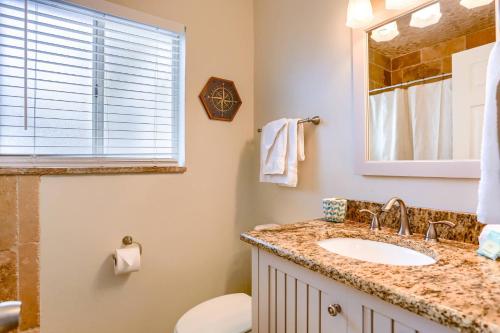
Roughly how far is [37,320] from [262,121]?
1.62 meters

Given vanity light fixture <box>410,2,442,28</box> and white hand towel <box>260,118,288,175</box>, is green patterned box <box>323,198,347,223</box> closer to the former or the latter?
white hand towel <box>260,118,288,175</box>

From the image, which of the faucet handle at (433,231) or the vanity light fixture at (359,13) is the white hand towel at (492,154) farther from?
the vanity light fixture at (359,13)

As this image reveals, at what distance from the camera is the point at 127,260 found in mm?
1352

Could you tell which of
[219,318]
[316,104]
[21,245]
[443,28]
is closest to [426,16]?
[443,28]

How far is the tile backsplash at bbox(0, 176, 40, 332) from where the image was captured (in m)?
1.19

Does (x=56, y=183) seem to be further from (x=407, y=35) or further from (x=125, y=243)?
(x=407, y=35)

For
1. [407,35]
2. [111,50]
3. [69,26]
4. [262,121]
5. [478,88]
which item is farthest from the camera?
[262,121]

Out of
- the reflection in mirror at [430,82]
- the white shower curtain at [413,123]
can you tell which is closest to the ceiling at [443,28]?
the reflection in mirror at [430,82]

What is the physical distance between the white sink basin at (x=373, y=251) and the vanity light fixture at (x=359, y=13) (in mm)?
953

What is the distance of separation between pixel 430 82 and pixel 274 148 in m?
0.81

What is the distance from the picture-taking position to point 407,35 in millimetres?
1126

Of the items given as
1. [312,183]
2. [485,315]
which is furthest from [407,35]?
[485,315]

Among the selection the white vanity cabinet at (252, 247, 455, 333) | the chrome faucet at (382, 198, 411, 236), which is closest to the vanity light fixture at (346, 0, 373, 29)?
the chrome faucet at (382, 198, 411, 236)

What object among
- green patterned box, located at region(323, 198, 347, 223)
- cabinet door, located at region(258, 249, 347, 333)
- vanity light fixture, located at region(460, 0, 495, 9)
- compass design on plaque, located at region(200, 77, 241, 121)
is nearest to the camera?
cabinet door, located at region(258, 249, 347, 333)
